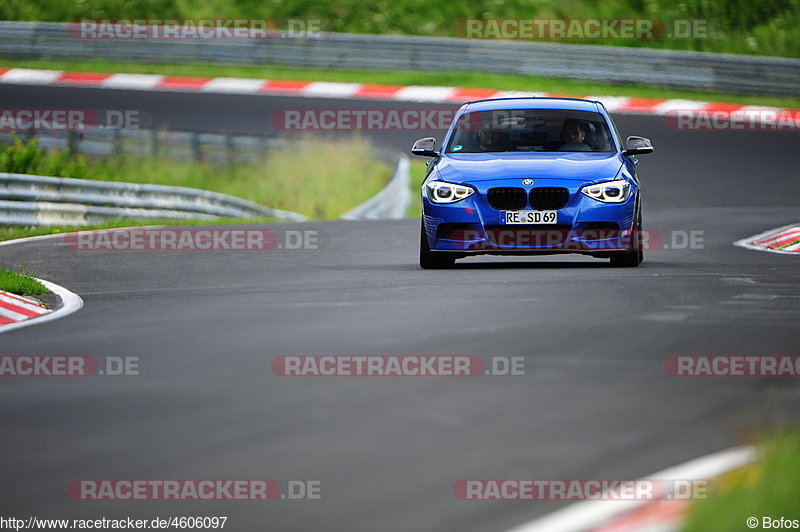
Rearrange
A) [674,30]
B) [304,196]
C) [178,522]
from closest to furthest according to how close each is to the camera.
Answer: [178,522], [304,196], [674,30]

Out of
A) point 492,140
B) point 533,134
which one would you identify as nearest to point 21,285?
point 492,140

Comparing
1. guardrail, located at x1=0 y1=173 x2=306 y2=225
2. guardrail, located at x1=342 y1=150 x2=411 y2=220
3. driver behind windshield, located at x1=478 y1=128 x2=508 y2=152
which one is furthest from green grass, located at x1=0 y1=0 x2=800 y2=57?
driver behind windshield, located at x1=478 y1=128 x2=508 y2=152

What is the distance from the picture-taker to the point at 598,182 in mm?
12398

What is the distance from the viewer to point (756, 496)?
4.84 metres

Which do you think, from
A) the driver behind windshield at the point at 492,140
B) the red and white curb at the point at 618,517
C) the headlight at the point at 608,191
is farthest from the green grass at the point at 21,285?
the red and white curb at the point at 618,517

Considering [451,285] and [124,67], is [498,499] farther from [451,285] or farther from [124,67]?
[124,67]

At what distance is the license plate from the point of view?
1225 cm

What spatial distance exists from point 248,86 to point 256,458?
2613 cm

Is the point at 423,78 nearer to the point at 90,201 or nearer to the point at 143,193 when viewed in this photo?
the point at 143,193

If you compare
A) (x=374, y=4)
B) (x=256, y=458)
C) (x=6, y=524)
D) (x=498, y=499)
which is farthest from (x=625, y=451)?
(x=374, y=4)

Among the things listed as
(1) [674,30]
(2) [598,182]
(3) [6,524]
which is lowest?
(3) [6,524]

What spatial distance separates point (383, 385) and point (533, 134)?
6354 millimetres

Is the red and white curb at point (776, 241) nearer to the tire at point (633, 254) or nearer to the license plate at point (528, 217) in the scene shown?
the tire at point (633, 254)

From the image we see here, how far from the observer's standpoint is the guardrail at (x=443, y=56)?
29328 millimetres
